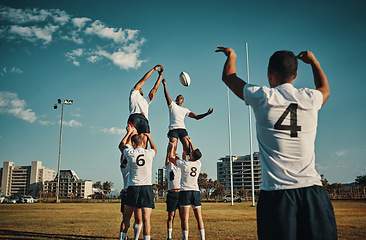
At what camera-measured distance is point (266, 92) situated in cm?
272

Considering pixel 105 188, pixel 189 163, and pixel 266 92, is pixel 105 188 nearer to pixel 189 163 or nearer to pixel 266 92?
pixel 189 163

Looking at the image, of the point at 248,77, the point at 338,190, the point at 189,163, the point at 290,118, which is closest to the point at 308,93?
the point at 290,118

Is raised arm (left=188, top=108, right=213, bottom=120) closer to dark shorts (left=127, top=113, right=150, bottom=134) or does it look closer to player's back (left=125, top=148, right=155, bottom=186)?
dark shorts (left=127, top=113, right=150, bottom=134)

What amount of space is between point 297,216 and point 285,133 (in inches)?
31.5

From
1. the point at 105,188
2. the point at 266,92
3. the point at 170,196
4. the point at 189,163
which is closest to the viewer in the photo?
the point at 266,92

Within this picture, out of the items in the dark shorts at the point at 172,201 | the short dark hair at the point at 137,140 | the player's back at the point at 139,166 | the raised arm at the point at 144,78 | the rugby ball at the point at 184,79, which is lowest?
the dark shorts at the point at 172,201

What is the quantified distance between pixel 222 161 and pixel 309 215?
186m

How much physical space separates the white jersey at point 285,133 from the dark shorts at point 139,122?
6627 mm

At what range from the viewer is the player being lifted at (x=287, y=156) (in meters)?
2.55

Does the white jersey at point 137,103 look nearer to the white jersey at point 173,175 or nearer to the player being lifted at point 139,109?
the player being lifted at point 139,109

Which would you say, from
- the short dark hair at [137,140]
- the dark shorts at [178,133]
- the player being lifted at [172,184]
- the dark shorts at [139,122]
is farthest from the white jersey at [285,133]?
the dark shorts at [178,133]

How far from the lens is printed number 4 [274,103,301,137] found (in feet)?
8.96

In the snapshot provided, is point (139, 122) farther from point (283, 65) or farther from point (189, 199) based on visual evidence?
point (283, 65)

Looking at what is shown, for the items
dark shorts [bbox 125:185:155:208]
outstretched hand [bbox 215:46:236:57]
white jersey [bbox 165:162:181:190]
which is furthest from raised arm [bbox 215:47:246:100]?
white jersey [bbox 165:162:181:190]
